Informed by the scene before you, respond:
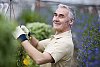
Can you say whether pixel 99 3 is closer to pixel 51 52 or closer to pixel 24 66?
pixel 24 66

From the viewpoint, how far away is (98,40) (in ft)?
16.8

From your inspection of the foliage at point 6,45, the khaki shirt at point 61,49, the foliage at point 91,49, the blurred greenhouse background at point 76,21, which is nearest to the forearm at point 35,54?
the khaki shirt at point 61,49

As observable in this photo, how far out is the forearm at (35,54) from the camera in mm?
2445

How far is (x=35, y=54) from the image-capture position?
2.48 metres

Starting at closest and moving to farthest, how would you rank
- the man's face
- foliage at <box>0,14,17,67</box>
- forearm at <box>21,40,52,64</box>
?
1. foliage at <box>0,14,17,67</box>
2. forearm at <box>21,40,52,64</box>
3. the man's face

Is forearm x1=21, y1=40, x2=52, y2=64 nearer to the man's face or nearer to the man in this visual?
the man

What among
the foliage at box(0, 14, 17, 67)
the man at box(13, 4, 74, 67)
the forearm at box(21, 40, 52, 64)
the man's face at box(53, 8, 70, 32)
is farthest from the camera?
the man's face at box(53, 8, 70, 32)

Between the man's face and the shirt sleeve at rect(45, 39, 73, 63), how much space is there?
0.15 meters

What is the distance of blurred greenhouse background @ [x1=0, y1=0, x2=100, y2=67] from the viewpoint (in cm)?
493

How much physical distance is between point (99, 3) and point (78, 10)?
957mm

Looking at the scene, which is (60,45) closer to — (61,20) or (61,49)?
(61,49)

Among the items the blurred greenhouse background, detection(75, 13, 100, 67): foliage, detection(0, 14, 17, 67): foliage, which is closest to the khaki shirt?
the blurred greenhouse background

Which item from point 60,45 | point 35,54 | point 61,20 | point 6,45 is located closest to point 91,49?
point 61,20

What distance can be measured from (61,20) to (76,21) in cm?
→ 401
